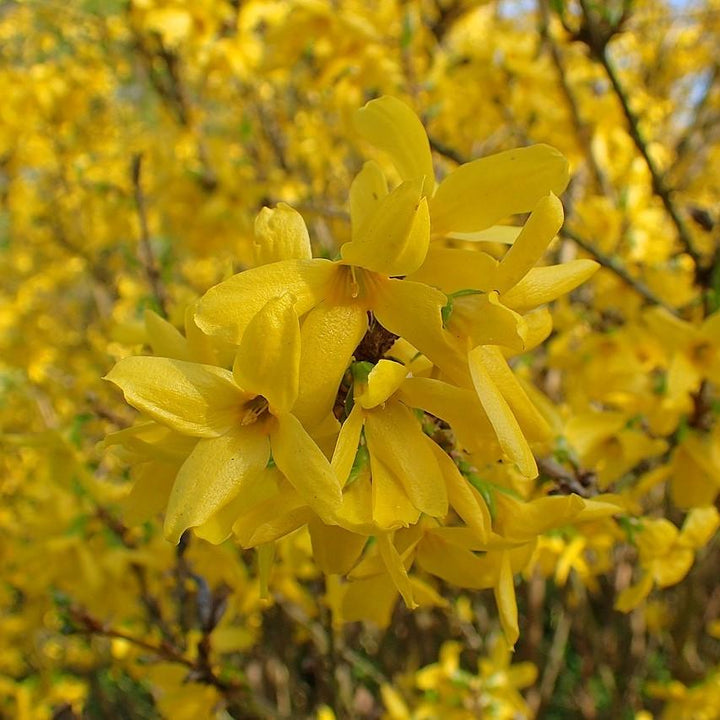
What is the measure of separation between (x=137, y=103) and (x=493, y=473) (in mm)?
9284

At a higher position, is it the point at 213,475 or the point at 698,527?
the point at 213,475

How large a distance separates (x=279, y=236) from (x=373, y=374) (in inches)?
8.2

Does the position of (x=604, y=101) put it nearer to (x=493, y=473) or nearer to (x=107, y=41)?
(x=493, y=473)

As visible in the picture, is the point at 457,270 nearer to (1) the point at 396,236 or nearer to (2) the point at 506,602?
(1) the point at 396,236

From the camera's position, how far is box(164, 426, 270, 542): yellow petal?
73 centimetres

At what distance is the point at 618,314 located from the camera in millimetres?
2037

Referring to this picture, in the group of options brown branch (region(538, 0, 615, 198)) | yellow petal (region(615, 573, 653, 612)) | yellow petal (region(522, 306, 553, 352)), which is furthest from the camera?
brown branch (region(538, 0, 615, 198))

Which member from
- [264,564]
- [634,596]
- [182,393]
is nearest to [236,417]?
[182,393]

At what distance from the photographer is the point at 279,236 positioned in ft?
2.64

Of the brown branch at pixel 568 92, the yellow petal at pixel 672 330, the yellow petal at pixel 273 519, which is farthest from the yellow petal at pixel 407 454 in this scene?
the brown branch at pixel 568 92

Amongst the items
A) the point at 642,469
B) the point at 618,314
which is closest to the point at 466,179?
the point at 618,314

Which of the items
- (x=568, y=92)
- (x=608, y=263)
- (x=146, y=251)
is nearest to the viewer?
(x=608, y=263)

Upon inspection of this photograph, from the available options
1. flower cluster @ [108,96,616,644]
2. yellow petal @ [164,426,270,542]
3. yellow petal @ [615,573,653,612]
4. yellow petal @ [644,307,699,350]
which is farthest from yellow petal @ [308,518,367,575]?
yellow petal @ [644,307,699,350]

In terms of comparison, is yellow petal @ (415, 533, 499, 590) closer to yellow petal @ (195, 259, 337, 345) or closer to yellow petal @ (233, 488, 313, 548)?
yellow petal @ (233, 488, 313, 548)
